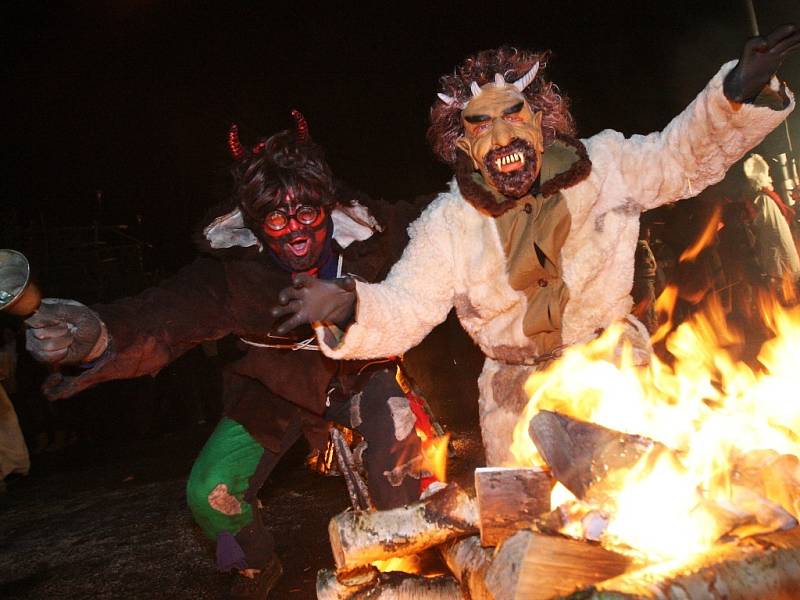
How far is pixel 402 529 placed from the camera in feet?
7.75

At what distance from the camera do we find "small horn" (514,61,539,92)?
2.84 metres

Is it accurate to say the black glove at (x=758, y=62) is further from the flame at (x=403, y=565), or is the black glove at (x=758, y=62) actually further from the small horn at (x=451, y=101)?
the flame at (x=403, y=565)

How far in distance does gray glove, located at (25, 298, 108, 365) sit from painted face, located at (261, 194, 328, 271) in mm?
966

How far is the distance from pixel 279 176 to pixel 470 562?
2.19 metres

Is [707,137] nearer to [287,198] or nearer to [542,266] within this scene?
[542,266]

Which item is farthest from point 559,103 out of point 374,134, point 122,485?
point 374,134

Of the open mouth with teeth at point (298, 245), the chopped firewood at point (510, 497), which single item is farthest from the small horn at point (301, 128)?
the chopped firewood at point (510, 497)

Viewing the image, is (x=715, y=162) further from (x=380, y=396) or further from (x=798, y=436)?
(x=380, y=396)

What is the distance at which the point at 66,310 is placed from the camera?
2723 millimetres

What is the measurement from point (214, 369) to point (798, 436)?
1242 centimetres

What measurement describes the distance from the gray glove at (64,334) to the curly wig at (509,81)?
1.85m

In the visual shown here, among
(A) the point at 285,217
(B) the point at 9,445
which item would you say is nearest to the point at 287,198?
(A) the point at 285,217

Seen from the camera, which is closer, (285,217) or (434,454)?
(434,454)

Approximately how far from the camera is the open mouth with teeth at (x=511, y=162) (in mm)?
2609
